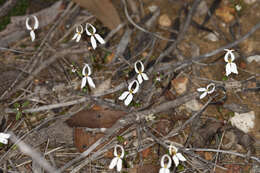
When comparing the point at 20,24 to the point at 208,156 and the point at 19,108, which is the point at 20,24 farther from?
the point at 208,156

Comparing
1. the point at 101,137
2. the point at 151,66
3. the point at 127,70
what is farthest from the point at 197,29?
the point at 101,137

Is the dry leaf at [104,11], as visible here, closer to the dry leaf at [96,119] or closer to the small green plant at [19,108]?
the dry leaf at [96,119]

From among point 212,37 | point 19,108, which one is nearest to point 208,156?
point 212,37

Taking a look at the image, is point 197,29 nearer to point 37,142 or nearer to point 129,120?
point 129,120

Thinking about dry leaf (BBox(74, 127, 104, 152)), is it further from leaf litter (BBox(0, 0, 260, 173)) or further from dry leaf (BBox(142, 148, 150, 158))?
dry leaf (BBox(142, 148, 150, 158))

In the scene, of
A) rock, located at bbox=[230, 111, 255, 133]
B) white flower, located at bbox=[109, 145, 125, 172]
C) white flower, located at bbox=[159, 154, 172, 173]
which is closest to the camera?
white flower, located at bbox=[159, 154, 172, 173]

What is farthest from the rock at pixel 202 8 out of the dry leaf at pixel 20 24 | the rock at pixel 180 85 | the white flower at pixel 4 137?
the white flower at pixel 4 137

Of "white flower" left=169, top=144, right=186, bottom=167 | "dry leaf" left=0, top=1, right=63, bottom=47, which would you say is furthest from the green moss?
"white flower" left=169, top=144, right=186, bottom=167

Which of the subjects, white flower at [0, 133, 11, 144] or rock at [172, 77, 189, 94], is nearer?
white flower at [0, 133, 11, 144]
